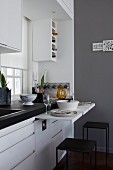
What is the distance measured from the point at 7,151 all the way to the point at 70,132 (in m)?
1.96

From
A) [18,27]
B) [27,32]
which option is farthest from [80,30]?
[18,27]

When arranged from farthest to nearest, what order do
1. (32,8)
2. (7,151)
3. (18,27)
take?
(32,8)
(18,27)
(7,151)

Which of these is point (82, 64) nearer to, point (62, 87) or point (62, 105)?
point (62, 87)

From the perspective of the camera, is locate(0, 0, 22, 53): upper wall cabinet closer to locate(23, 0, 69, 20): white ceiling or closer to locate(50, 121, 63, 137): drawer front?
locate(23, 0, 69, 20): white ceiling

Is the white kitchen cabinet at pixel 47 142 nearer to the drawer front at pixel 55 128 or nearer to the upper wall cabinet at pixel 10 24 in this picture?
the drawer front at pixel 55 128

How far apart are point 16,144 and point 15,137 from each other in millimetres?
61

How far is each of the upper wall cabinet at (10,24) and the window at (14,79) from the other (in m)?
0.73

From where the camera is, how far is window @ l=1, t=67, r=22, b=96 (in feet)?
9.37

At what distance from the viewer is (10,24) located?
2029 millimetres

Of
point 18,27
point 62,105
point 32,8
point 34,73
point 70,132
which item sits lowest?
point 70,132

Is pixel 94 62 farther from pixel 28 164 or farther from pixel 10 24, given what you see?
pixel 28 164

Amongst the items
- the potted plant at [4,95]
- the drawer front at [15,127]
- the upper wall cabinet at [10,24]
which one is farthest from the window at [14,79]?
the drawer front at [15,127]

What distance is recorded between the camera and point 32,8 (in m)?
2.82

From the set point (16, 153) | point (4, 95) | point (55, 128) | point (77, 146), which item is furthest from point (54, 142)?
point (16, 153)
